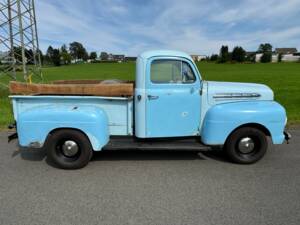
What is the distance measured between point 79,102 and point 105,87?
52 centimetres

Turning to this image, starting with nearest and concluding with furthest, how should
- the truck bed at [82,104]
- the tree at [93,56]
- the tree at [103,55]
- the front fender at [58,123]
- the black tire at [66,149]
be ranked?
1. the front fender at [58,123]
2. the black tire at [66,149]
3. the truck bed at [82,104]
4. the tree at [103,55]
5. the tree at [93,56]

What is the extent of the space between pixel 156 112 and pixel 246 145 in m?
1.70

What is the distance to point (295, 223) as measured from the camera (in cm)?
276

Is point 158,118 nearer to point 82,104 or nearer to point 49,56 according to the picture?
point 82,104

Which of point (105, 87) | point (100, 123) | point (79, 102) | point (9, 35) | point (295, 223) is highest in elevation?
point (9, 35)

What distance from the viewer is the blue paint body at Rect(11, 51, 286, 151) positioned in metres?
4.06

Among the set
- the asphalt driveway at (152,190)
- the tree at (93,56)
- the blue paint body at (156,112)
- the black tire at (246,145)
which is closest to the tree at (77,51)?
the tree at (93,56)

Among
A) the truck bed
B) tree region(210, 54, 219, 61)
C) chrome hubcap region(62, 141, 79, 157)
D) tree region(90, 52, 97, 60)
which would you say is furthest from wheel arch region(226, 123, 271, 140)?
tree region(90, 52, 97, 60)

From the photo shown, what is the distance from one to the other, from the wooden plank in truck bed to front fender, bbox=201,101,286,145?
1.49 metres

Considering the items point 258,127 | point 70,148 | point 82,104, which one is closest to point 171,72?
point 82,104

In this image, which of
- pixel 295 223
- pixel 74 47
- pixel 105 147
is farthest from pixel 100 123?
pixel 74 47

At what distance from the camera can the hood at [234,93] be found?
4.42 m

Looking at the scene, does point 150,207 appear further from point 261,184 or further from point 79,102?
point 79,102

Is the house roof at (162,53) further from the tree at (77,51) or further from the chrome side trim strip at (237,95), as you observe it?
the tree at (77,51)
